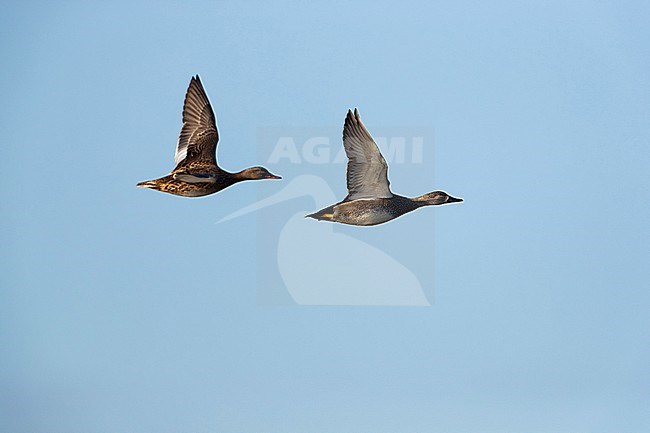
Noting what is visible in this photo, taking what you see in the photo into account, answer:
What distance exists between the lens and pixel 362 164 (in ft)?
24.3

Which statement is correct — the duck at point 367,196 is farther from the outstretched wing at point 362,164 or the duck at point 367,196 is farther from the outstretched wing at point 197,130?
the outstretched wing at point 197,130

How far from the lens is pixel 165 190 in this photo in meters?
8.06

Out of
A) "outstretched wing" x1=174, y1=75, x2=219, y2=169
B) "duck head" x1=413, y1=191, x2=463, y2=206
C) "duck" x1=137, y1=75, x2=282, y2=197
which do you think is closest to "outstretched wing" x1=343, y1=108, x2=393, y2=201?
"duck head" x1=413, y1=191, x2=463, y2=206

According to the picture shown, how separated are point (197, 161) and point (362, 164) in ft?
5.01

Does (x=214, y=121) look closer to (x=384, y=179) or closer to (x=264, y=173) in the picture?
(x=264, y=173)

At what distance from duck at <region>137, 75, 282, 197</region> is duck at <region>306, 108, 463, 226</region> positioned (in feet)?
2.00

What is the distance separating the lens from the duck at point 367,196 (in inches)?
287

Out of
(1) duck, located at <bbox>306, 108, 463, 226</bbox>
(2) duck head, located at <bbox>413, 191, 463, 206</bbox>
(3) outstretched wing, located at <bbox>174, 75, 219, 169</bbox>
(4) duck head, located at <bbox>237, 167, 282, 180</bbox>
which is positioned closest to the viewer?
(1) duck, located at <bbox>306, 108, 463, 226</bbox>

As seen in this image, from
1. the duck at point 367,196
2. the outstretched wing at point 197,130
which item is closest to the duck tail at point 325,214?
the duck at point 367,196

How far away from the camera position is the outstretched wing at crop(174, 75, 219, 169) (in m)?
8.34

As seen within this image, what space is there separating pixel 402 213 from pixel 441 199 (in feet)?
1.04

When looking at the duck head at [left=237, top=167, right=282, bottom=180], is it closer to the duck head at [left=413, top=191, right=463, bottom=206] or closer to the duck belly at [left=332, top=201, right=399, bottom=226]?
the duck belly at [left=332, top=201, right=399, bottom=226]

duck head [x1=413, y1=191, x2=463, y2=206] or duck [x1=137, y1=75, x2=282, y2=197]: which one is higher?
duck [x1=137, y1=75, x2=282, y2=197]

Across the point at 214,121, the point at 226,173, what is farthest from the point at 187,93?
the point at 226,173
